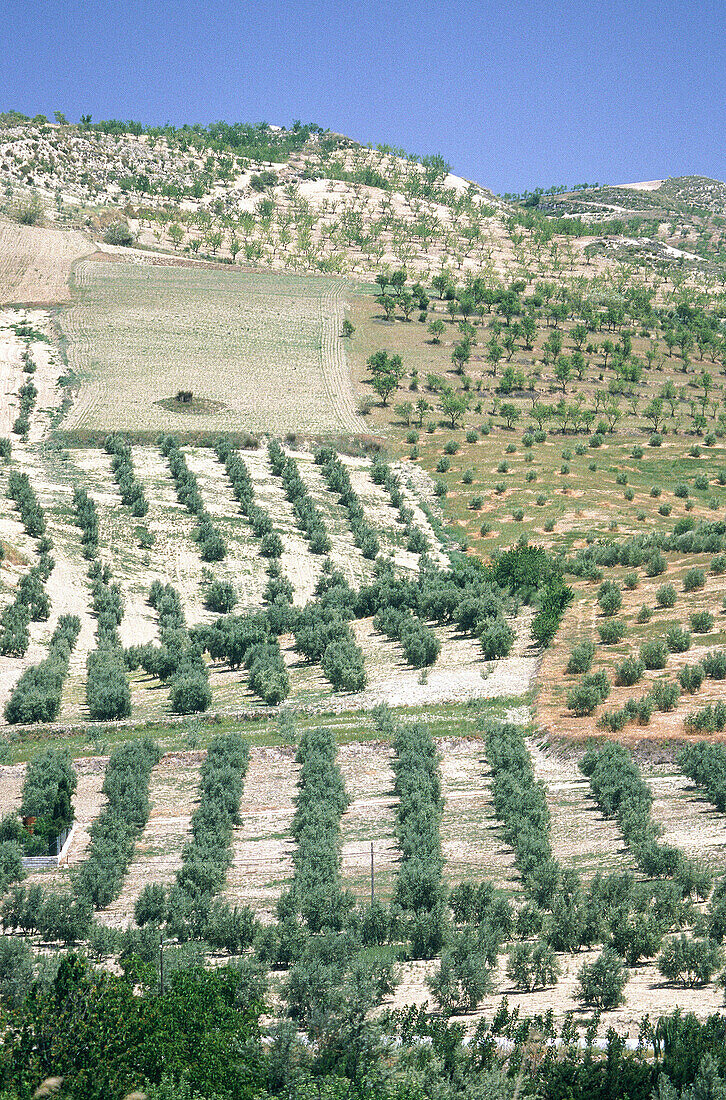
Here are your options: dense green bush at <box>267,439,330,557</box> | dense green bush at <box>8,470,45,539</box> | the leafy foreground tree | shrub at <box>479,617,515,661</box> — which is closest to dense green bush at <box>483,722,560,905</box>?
the leafy foreground tree

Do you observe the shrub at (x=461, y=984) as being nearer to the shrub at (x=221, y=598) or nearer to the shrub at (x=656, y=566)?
the shrub at (x=656, y=566)

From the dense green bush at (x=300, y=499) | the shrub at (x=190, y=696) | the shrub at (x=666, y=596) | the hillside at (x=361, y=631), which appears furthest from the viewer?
the dense green bush at (x=300, y=499)

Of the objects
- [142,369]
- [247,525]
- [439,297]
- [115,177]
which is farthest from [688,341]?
[115,177]

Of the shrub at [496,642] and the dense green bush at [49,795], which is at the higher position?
the shrub at [496,642]

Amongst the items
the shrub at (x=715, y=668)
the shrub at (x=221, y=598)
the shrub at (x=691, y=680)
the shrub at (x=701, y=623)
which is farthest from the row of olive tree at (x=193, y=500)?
the shrub at (x=691, y=680)

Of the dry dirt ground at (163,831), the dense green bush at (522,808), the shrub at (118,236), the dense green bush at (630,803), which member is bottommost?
the dry dirt ground at (163,831)

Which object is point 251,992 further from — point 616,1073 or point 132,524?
point 132,524
